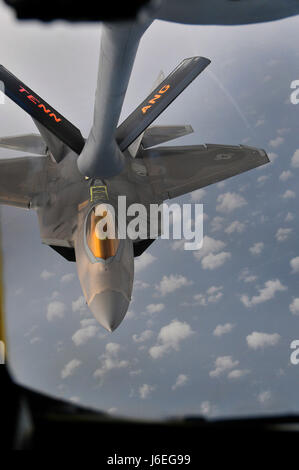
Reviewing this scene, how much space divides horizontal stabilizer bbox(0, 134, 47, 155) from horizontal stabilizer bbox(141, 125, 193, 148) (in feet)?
5.30

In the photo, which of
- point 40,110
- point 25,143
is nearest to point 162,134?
point 25,143

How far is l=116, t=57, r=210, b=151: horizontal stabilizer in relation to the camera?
13.2 feet

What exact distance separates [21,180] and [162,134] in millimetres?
2466

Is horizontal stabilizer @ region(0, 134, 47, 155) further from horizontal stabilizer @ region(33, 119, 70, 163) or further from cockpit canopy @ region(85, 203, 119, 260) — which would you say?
cockpit canopy @ region(85, 203, 119, 260)

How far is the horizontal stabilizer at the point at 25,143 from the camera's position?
6.19 metres

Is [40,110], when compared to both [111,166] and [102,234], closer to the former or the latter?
[111,166]

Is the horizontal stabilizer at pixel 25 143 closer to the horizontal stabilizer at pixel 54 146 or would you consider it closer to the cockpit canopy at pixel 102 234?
the horizontal stabilizer at pixel 54 146

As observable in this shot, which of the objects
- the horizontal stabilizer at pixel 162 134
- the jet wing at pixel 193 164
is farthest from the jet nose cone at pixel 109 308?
the horizontal stabilizer at pixel 162 134

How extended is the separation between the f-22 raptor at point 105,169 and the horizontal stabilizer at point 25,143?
2 centimetres

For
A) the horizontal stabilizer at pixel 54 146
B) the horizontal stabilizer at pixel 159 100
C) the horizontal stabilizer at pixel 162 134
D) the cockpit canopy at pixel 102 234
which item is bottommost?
the cockpit canopy at pixel 102 234

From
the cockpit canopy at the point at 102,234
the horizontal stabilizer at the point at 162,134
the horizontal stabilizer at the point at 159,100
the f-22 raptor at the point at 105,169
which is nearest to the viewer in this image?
the f-22 raptor at the point at 105,169

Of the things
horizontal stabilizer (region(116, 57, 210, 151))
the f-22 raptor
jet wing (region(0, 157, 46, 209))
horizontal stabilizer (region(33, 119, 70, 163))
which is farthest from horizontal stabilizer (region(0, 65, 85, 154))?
jet wing (region(0, 157, 46, 209))

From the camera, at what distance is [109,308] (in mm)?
4262
